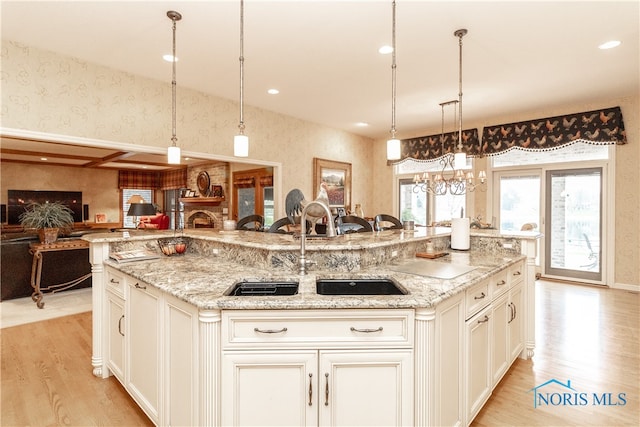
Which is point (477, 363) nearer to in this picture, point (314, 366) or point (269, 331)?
point (314, 366)

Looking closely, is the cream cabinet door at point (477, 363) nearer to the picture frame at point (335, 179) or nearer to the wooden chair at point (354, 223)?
the wooden chair at point (354, 223)

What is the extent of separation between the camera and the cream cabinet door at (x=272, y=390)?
1.41m

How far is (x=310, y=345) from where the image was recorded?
1.42 m

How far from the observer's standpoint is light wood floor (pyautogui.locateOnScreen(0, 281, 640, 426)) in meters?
2.03

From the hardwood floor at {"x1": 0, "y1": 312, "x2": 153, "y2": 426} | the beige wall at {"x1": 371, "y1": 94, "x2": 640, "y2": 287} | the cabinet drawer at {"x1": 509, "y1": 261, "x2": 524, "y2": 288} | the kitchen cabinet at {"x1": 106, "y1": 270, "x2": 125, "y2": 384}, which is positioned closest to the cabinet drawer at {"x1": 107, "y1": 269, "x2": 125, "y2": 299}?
the kitchen cabinet at {"x1": 106, "y1": 270, "x2": 125, "y2": 384}

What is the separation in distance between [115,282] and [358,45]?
2.85 m

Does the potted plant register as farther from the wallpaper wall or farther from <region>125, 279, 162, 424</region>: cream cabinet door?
<region>125, 279, 162, 424</region>: cream cabinet door

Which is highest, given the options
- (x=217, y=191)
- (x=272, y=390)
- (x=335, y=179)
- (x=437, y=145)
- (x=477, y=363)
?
(x=437, y=145)

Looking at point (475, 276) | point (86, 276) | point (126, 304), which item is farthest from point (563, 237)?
point (86, 276)

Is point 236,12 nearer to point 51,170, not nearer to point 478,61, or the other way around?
point 478,61

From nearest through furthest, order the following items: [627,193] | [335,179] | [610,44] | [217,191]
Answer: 1. [610,44]
2. [627,193]
3. [335,179]
4. [217,191]

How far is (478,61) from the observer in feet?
11.5

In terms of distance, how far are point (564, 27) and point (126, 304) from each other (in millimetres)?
4004

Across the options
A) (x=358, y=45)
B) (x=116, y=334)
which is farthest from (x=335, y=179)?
(x=116, y=334)
